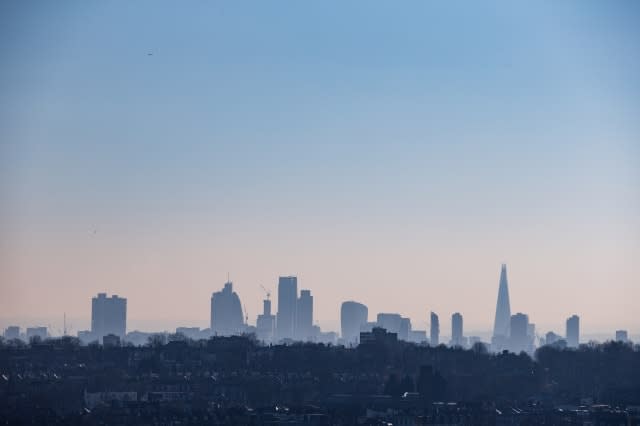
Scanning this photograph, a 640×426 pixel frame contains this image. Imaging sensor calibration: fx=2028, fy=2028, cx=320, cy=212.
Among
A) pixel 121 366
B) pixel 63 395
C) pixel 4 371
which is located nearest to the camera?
pixel 63 395

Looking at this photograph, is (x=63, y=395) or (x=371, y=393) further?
(x=371, y=393)

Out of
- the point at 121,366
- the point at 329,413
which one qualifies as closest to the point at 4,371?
the point at 121,366

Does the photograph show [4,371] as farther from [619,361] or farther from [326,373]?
[619,361]

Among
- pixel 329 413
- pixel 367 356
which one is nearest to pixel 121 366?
pixel 367 356

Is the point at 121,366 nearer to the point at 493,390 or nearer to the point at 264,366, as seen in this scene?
the point at 264,366

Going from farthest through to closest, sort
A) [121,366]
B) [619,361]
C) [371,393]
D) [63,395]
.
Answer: [619,361]
[121,366]
[371,393]
[63,395]

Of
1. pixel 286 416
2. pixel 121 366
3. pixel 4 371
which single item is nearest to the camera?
pixel 286 416

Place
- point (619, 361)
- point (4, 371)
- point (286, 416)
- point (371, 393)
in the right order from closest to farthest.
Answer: point (286, 416), point (371, 393), point (4, 371), point (619, 361)

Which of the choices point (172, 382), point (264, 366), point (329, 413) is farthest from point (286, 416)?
point (264, 366)

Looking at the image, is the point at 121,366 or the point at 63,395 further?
the point at 121,366
